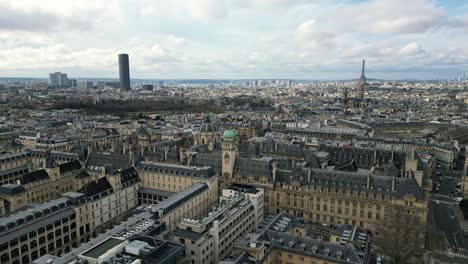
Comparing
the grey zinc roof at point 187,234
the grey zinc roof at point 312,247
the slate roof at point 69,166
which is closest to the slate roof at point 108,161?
the slate roof at point 69,166

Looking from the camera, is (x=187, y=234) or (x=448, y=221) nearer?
(x=187, y=234)

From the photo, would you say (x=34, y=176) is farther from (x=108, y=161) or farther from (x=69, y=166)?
(x=108, y=161)

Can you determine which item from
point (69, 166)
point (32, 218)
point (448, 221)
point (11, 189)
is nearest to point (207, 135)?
point (69, 166)

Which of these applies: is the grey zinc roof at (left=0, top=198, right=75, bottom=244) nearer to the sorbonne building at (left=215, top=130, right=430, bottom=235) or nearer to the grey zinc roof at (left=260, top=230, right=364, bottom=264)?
the sorbonne building at (left=215, top=130, right=430, bottom=235)

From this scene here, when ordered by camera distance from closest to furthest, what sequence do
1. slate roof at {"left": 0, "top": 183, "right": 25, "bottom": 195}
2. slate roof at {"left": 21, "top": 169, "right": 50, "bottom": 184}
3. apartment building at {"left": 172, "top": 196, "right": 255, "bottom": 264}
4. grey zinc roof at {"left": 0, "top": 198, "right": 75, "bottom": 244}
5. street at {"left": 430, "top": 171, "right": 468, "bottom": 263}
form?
apartment building at {"left": 172, "top": 196, "right": 255, "bottom": 264}, grey zinc roof at {"left": 0, "top": 198, "right": 75, "bottom": 244}, street at {"left": 430, "top": 171, "right": 468, "bottom": 263}, slate roof at {"left": 0, "top": 183, "right": 25, "bottom": 195}, slate roof at {"left": 21, "top": 169, "right": 50, "bottom": 184}

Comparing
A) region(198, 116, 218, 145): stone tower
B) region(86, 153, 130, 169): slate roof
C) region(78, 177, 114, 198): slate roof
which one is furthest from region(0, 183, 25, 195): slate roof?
region(198, 116, 218, 145): stone tower

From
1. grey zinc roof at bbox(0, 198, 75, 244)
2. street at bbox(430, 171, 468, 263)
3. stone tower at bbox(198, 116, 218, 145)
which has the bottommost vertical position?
street at bbox(430, 171, 468, 263)

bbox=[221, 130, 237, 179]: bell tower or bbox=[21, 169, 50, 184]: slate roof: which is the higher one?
bbox=[221, 130, 237, 179]: bell tower

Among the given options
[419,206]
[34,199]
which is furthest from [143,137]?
[419,206]
